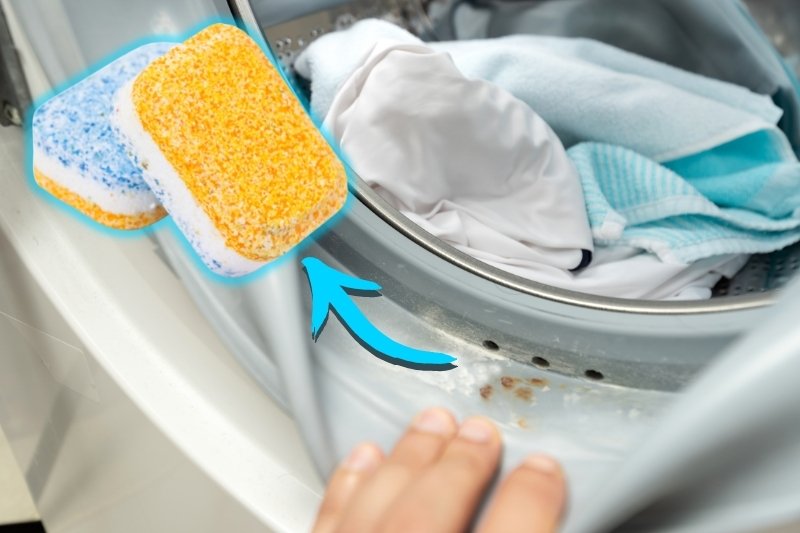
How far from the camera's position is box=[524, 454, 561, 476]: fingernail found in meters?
0.39

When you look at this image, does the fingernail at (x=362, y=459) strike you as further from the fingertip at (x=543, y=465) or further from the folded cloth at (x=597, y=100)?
the folded cloth at (x=597, y=100)

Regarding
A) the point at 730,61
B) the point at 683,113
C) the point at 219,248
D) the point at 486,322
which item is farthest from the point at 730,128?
the point at 219,248

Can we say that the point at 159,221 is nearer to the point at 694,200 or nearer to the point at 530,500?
the point at 530,500

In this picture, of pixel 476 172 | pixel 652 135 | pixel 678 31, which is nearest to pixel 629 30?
pixel 678 31

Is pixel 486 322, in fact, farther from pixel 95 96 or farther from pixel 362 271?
pixel 95 96

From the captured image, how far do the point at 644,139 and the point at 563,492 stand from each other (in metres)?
Answer: 0.47

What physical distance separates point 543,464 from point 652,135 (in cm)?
46

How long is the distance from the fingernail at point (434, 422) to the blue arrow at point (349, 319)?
0.03 meters

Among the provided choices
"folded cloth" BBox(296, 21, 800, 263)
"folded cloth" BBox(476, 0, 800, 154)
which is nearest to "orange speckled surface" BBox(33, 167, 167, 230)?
"folded cloth" BBox(296, 21, 800, 263)

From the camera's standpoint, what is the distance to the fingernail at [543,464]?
386mm

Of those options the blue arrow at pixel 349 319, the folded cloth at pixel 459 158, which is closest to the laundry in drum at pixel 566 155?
the folded cloth at pixel 459 158

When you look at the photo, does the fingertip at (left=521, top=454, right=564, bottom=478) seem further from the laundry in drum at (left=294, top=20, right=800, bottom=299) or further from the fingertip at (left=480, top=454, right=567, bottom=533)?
the laundry in drum at (left=294, top=20, right=800, bottom=299)

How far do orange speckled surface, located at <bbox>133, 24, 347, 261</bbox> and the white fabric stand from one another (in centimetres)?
17

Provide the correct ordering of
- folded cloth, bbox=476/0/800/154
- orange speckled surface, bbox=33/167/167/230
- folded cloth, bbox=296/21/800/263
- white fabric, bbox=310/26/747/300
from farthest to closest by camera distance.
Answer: folded cloth, bbox=476/0/800/154 → folded cloth, bbox=296/21/800/263 → white fabric, bbox=310/26/747/300 → orange speckled surface, bbox=33/167/167/230
